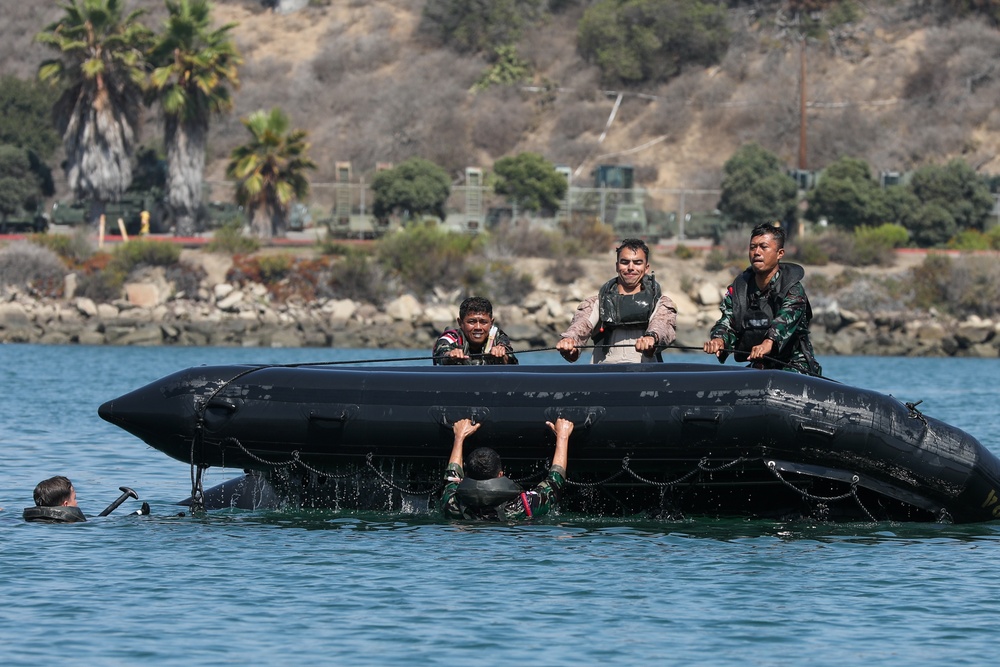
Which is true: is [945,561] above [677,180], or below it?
below

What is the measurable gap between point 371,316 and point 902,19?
3771 cm

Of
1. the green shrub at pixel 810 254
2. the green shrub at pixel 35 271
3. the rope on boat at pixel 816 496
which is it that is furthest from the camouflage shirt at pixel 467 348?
the green shrub at pixel 810 254

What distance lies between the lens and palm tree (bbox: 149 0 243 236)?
5103cm

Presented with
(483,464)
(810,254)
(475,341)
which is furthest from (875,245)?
(483,464)

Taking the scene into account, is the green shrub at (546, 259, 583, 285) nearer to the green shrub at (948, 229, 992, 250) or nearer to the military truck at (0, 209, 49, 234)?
the green shrub at (948, 229, 992, 250)

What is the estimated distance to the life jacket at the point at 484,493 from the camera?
476 inches

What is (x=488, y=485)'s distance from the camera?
39.7ft

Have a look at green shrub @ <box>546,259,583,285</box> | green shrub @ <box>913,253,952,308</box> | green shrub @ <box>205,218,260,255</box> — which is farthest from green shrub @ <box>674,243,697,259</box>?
green shrub @ <box>205,218,260,255</box>

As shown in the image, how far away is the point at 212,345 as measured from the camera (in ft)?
150

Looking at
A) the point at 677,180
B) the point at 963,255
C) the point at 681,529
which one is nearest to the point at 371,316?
the point at 963,255

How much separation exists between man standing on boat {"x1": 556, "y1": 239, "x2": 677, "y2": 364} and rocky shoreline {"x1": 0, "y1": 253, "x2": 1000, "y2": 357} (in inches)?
1236

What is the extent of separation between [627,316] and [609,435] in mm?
1013

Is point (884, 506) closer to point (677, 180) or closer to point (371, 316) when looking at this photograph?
point (371, 316)

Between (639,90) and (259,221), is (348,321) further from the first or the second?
(639,90)
